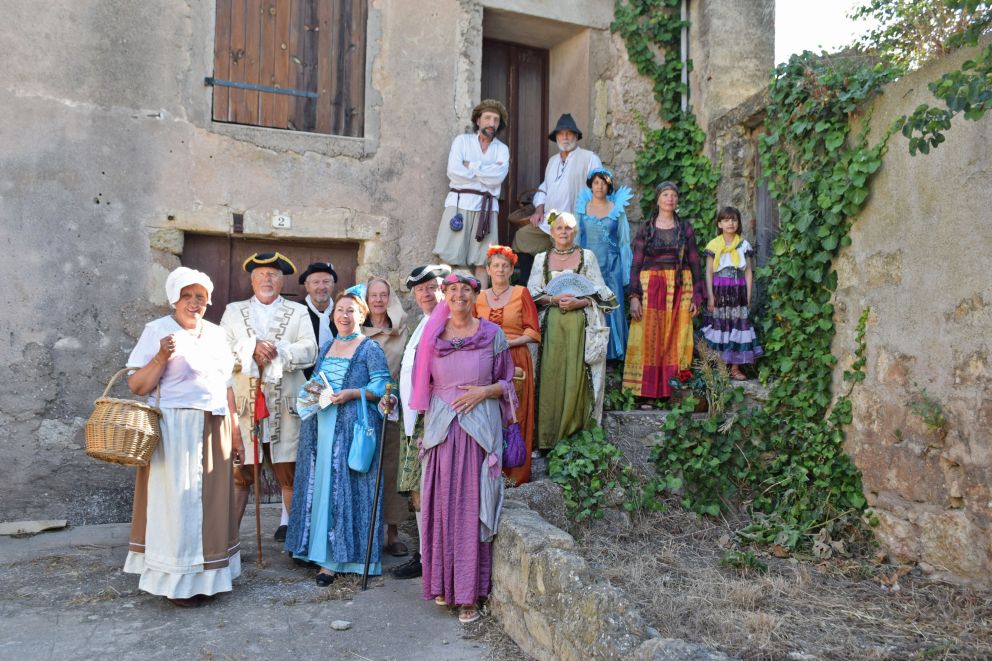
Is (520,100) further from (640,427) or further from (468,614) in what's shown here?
(468,614)

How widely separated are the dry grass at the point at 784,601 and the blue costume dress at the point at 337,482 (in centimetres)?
125

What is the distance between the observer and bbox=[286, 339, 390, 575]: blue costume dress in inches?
191

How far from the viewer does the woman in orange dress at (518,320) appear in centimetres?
539

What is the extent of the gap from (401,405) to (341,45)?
3.39 meters

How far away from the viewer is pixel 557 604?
3.63 meters

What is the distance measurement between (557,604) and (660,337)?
3.10 metres

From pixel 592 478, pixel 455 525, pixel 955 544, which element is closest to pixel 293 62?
pixel 592 478

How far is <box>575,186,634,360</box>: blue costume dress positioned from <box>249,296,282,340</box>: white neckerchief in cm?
252

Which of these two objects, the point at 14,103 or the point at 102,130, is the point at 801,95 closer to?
the point at 102,130

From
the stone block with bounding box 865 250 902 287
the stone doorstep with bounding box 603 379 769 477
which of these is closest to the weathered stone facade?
the stone doorstep with bounding box 603 379 769 477

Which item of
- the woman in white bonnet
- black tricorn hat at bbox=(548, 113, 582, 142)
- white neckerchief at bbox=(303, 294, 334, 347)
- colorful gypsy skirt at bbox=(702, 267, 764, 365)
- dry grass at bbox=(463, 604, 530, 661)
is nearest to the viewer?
dry grass at bbox=(463, 604, 530, 661)

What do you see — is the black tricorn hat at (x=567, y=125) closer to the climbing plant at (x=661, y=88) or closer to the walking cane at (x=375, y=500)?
the climbing plant at (x=661, y=88)

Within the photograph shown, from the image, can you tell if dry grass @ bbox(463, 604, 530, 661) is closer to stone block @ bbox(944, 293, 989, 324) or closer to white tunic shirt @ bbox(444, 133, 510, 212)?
stone block @ bbox(944, 293, 989, 324)

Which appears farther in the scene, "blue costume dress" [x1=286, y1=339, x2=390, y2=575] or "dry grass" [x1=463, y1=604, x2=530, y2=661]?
"blue costume dress" [x1=286, y1=339, x2=390, y2=575]
